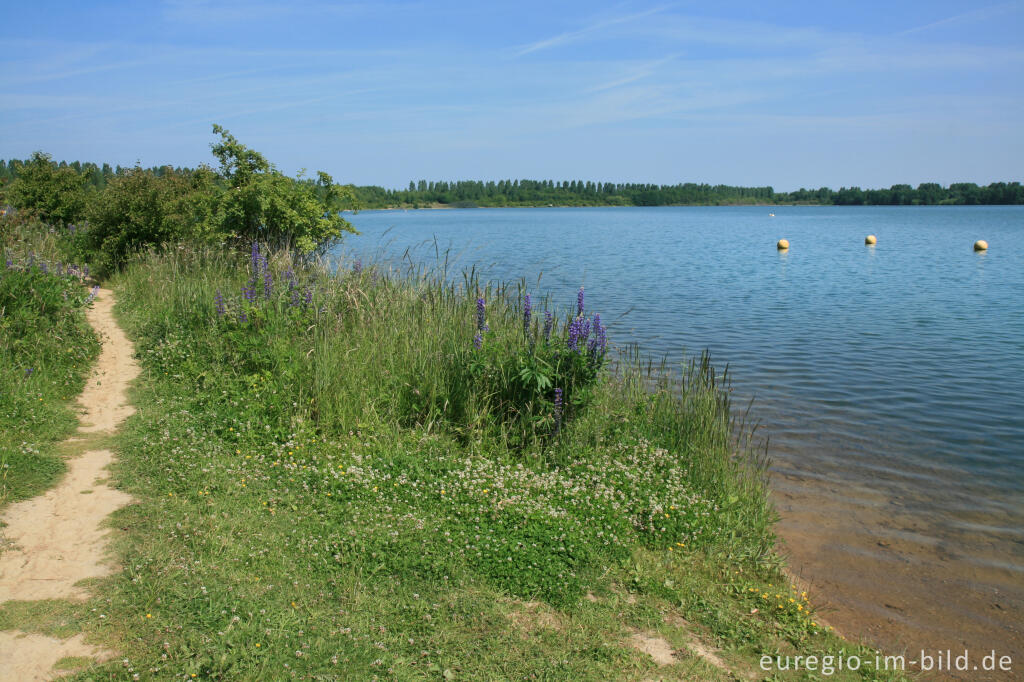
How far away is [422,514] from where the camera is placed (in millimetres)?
5363

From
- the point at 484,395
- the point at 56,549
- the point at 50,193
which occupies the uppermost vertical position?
the point at 50,193

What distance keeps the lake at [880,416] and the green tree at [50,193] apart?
1041 cm

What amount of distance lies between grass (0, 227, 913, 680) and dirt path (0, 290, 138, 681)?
15cm

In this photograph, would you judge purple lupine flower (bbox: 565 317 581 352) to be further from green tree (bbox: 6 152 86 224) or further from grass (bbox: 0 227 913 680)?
green tree (bbox: 6 152 86 224)

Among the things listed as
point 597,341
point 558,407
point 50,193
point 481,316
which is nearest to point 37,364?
point 481,316

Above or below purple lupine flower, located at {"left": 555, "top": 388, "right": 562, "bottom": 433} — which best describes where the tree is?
above

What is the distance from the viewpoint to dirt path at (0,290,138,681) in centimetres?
374

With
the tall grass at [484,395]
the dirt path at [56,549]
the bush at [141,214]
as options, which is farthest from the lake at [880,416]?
the dirt path at [56,549]

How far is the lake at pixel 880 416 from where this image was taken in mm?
5672

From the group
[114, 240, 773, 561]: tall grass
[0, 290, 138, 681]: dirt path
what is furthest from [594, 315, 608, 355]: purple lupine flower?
[0, 290, 138, 681]: dirt path

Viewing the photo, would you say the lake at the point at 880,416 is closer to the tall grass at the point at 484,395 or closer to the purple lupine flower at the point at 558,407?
the tall grass at the point at 484,395

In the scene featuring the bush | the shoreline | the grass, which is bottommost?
the shoreline

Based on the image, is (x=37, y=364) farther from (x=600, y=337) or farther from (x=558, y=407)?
(x=600, y=337)

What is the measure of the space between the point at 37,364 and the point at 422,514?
5578 millimetres
